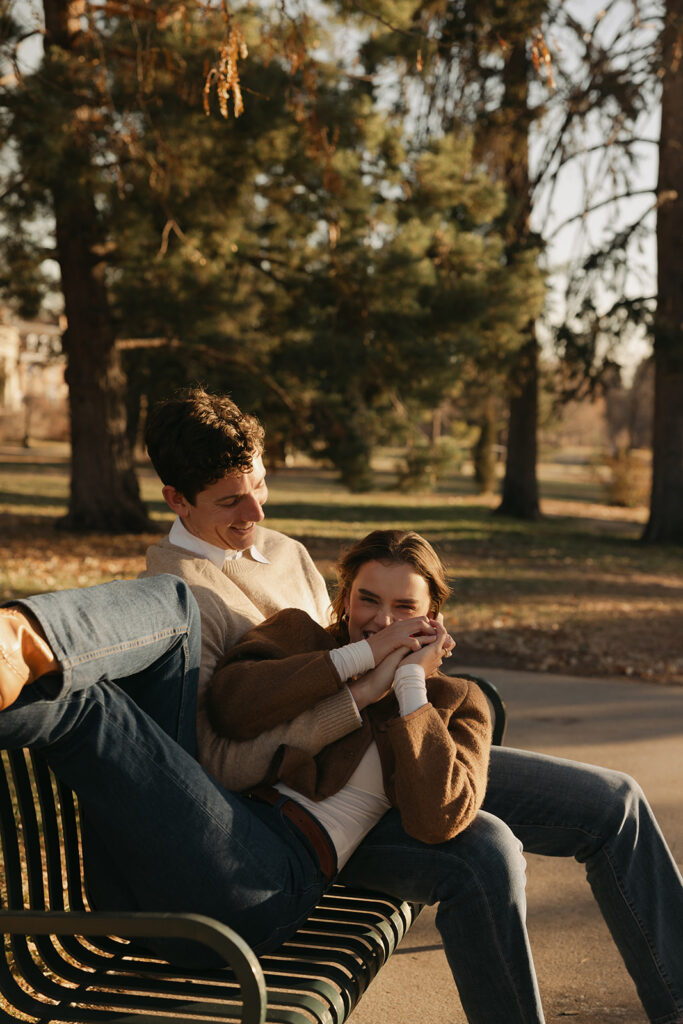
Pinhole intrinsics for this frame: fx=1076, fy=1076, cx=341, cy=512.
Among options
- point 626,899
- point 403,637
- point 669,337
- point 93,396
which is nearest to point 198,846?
point 403,637

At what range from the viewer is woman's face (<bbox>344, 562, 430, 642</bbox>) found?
2.64 meters

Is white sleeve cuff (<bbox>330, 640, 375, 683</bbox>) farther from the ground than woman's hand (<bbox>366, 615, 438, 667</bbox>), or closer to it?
closer to it

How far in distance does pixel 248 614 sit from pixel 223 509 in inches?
11.0

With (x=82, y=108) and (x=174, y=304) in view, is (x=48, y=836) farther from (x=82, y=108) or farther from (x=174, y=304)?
(x=174, y=304)

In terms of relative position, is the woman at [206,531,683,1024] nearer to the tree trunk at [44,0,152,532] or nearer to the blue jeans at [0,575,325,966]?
the blue jeans at [0,575,325,966]

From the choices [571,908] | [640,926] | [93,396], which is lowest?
[571,908]

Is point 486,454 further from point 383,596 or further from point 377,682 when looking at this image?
point 377,682

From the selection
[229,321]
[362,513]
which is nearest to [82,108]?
[229,321]

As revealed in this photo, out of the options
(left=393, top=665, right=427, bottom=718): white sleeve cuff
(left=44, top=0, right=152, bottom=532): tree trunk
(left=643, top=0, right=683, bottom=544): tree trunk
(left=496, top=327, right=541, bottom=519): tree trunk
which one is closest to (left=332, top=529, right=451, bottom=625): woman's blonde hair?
(left=393, top=665, right=427, bottom=718): white sleeve cuff

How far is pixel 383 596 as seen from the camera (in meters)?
2.65

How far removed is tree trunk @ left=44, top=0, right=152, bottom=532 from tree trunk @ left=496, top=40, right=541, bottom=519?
256 inches

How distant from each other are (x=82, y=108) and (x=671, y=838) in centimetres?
934

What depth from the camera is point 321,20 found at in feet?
36.7

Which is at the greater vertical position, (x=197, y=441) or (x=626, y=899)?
(x=197, y=441)
